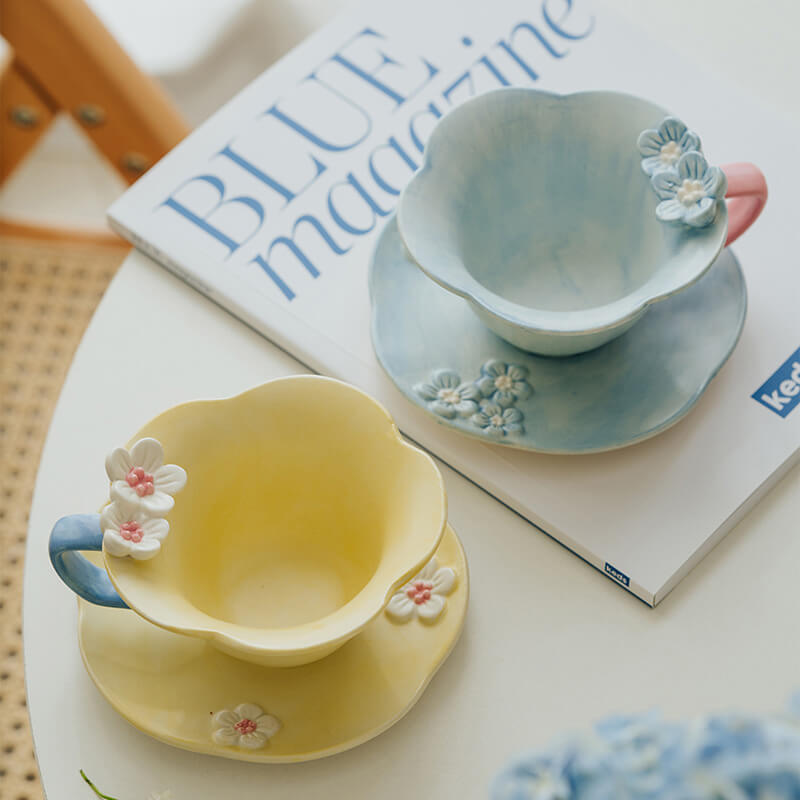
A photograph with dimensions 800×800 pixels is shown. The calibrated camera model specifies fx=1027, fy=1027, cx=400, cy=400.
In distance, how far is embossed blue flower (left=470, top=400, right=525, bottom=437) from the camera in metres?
0.61

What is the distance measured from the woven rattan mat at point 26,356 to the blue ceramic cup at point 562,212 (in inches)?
27.1

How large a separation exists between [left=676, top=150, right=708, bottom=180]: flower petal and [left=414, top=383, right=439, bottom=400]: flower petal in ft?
0.62

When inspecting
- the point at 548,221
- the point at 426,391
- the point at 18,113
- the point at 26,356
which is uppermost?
the point at 548,221

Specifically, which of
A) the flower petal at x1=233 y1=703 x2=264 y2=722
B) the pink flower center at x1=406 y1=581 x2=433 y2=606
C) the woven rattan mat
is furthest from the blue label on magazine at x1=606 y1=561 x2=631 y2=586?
the woven rattan mat

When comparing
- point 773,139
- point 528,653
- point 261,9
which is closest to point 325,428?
point 528,653

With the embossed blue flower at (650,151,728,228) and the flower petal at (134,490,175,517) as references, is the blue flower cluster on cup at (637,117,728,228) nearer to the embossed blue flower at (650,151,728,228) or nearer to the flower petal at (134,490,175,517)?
the embossed blue flower at (650,151,728,228)

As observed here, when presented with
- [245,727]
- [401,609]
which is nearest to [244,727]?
[245,727]

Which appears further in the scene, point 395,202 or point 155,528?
point 395,202

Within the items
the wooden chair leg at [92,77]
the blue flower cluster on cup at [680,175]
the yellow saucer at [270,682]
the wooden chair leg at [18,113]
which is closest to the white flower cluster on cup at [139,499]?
the yellow saucer at [270,682]

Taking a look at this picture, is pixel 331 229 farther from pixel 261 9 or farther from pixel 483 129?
pixel 261 9

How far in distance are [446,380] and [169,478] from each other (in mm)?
202

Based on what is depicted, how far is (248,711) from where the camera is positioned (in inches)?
21.1

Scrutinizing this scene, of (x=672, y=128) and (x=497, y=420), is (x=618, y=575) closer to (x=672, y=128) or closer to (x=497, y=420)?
(x=497, y=420)

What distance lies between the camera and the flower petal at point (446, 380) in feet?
2.07
